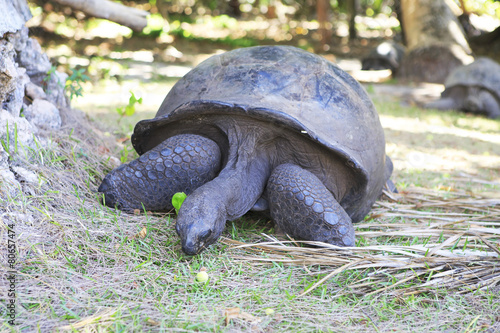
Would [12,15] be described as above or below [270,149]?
above

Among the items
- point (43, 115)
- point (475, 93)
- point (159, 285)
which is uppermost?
point (43, 115)

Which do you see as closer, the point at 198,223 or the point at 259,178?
the point at 198,223

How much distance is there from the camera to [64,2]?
10.1ft

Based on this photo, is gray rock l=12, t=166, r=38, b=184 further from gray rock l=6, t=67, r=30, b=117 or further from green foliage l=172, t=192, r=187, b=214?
green foliage l=172, t=192, r=187, b=214

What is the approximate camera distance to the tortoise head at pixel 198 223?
6.12 feet

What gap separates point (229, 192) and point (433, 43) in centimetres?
839

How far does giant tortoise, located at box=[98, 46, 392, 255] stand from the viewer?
222cm

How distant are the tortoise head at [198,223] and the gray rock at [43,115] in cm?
142

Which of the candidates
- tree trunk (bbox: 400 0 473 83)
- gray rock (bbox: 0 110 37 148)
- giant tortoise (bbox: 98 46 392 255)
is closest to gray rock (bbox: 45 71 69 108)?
gray rock (bbox: 0 110 37 148)

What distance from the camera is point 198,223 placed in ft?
6.18

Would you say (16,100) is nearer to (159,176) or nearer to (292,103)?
(159,176)

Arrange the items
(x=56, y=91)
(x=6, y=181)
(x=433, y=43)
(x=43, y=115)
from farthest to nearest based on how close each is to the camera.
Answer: (x=433, y=43) → (x=56, y=91) → (x=43, y=115) → (x=6, y=181)

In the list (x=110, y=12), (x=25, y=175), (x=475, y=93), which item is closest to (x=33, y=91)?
(x=110, y=12)

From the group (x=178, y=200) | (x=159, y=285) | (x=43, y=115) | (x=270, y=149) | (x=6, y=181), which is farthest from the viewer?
(x=43, y=115)
